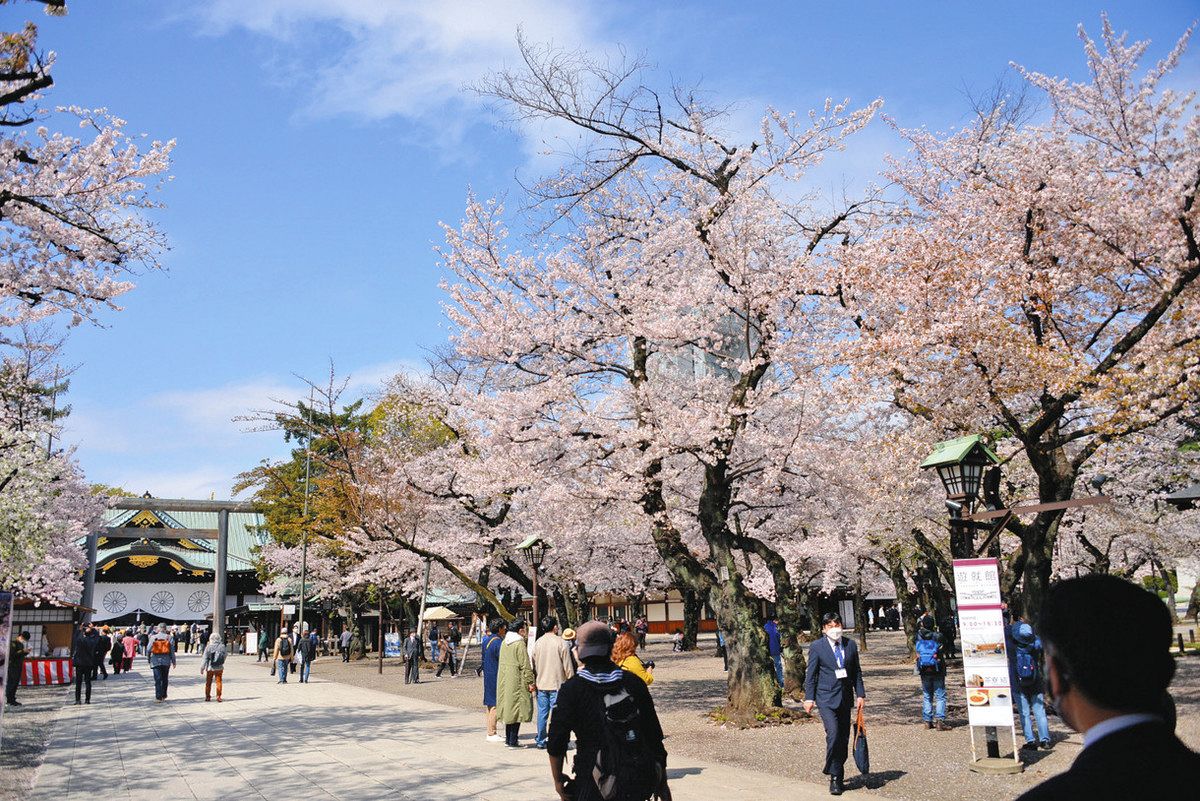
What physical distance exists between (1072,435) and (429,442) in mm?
29304

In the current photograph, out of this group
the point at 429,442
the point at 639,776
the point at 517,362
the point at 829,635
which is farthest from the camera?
the point at 429,442

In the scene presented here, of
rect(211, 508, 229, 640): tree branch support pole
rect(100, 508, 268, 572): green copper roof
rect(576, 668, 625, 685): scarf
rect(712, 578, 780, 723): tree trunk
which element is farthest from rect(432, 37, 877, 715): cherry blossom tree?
rect(100, 508, 268, 572): green copper roof

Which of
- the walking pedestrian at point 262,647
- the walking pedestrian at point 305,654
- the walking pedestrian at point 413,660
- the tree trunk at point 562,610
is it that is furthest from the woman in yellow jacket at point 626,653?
the walking pedestrian at point 262,647

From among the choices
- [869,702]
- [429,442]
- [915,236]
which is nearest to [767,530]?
[869,702]

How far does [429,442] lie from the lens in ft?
124

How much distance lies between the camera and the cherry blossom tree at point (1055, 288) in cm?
1145

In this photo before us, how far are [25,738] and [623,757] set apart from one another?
15.0 metres

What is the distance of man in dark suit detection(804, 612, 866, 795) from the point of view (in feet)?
30.0

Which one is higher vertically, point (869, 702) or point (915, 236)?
point (915, 236)

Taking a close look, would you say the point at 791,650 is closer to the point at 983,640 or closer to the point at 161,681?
the point at 983,640

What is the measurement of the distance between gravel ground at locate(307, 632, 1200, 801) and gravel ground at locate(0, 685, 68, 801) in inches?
273

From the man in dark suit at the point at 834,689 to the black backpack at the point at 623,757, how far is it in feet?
17.1

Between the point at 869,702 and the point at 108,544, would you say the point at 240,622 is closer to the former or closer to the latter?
the point at 108,544

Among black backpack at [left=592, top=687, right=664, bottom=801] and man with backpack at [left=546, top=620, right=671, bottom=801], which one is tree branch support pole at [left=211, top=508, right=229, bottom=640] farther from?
black backpack at [left=592, top=687, right=664, bottom=801]
